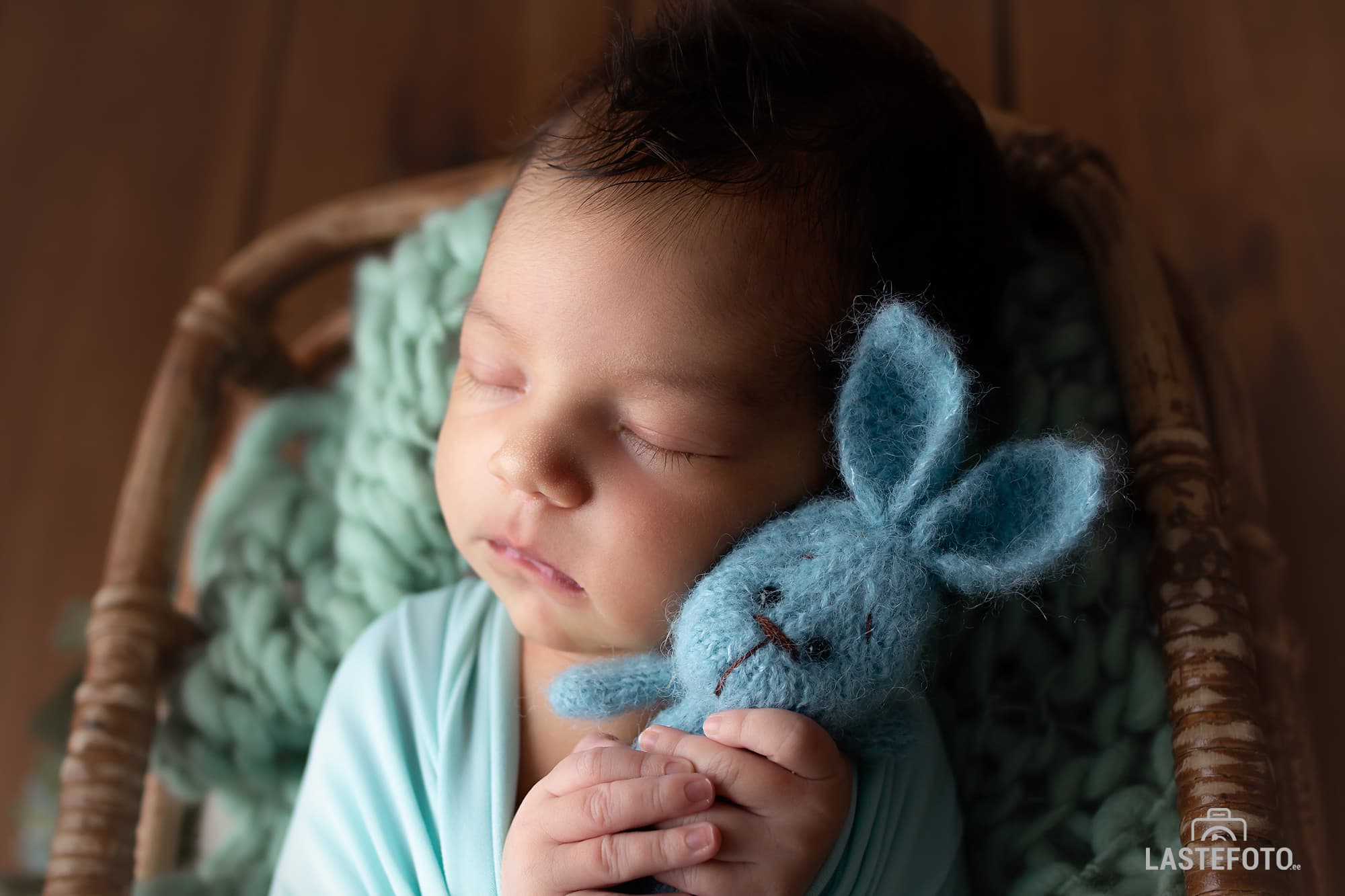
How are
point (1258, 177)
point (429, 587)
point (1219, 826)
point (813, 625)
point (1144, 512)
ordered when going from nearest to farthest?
1. point (813, 625)
2. point (1219, 826)
3. point (1144, 512)
4. point (429, 587)
5. point (1258, 177)

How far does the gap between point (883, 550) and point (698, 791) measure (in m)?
0.18

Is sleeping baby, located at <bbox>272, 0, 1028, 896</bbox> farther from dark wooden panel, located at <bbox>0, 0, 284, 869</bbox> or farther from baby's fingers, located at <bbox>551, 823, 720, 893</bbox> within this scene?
dark wooden panel, located at <bbox>0, 0, 284, 869</bbox>

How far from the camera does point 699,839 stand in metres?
0.66

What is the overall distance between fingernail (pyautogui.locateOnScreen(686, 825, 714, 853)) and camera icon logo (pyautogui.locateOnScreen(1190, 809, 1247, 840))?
0.35 m

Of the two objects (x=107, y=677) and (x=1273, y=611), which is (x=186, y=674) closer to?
(x=107, y=677)

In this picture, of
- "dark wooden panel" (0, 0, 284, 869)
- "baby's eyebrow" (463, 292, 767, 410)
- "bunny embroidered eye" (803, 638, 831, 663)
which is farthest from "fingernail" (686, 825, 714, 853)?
"dark wooden panel" (0, 0, 284, 869)

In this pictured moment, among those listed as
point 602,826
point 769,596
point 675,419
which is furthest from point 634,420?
point 602,826

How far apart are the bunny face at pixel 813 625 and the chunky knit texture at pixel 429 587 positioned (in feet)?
0.82

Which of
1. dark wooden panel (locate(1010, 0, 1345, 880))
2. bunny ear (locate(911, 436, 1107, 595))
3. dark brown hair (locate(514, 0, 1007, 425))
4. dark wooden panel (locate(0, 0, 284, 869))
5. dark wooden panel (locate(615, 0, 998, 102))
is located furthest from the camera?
dark wooden panel (locate(615, 0, 998, 102))

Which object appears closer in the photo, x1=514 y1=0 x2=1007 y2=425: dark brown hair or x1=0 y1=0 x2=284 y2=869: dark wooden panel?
x1=514 y1=0 x2=1007 y2=425: dark brown hair

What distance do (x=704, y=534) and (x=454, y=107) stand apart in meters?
1.17

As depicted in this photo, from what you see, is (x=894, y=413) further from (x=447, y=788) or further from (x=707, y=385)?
(x=447, y=788)

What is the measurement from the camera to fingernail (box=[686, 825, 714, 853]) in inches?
26.1

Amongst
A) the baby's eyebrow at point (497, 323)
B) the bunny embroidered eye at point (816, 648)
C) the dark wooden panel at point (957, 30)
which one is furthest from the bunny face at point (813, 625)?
the dark wooden panel at point (957, 30)
